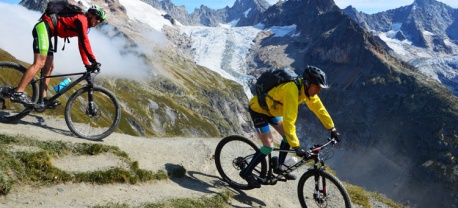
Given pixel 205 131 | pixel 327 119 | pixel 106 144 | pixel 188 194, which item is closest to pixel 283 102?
pixel 327 119

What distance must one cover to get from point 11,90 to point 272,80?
9121 millimetres

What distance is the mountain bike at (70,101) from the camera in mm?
12844

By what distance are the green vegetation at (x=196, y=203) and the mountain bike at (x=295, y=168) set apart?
1317 millimetres

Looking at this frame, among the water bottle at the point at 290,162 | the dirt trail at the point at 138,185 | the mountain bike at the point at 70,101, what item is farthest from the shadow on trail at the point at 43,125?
the water bottle at the point at 290,162

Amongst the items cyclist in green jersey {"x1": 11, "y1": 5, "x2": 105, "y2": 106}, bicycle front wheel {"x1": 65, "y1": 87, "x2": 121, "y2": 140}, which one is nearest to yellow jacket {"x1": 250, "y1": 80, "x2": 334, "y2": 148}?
bicycle front wheel {"x1": 65, "y1": 87, "x2": 121, "y2": 140}

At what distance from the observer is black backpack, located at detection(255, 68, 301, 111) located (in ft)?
37.4

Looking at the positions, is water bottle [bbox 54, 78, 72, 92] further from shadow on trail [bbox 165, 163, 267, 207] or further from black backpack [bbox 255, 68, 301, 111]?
black backpack [bbox 255, 68, 301, 111]

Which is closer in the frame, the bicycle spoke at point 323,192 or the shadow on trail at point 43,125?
the bicycle spoke at point 323,192

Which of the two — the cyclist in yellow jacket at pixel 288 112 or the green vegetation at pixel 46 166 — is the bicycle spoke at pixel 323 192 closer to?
the cyclist in yellow jacket at pixel 288 112

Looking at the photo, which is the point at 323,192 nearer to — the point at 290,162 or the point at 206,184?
the point at 290,162

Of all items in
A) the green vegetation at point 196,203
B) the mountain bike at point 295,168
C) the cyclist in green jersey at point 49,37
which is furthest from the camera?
the cyclist in green jersey at point 49,37

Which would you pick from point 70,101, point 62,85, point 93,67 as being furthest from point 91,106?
point 93,67

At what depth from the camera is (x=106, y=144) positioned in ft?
42.3

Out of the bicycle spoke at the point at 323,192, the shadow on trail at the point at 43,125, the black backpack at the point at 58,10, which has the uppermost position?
the black backpack at the point at 58,10
